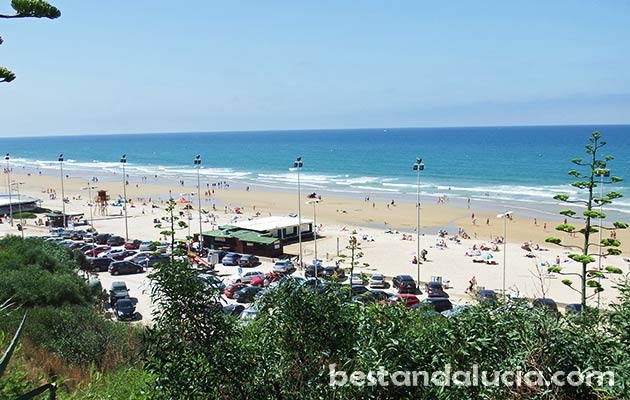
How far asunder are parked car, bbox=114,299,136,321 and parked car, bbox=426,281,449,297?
1290cm

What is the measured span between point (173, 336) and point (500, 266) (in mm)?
28550

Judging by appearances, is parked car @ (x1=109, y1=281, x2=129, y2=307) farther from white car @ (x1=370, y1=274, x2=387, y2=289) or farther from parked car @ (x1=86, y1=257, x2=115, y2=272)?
white car @ (x1=370, y1=274, x2=387, y2=289)

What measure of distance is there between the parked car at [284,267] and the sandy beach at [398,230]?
1984 millimetres

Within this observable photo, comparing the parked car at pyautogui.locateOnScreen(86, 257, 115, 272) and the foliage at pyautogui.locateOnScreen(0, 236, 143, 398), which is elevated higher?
the foliage at pyautogui.locateOnScreen(0, 236, 143, 398)

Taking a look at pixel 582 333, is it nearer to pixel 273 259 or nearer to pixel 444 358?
pixel 444 358

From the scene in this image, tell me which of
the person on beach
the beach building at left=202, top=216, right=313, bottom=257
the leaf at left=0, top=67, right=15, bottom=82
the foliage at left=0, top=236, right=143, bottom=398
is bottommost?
the person on beach

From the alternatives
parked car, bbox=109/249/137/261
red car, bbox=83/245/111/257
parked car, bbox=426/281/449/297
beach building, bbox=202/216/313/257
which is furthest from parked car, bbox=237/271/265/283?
red car, bbox=83/245/111/257

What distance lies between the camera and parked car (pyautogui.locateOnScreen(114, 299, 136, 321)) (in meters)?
22.2

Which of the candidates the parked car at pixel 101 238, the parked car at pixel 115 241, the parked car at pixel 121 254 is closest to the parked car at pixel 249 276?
the parked car at pixel 121 254

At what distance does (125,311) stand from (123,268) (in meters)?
8.94

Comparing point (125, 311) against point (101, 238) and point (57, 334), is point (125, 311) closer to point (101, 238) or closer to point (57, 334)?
point (57, 334)

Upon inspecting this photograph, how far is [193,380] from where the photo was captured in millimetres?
6809

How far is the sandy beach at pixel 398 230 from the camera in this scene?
3098cm

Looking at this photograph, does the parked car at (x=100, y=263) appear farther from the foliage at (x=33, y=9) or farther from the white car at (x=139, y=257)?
the foliage at (x=33, y=9)
